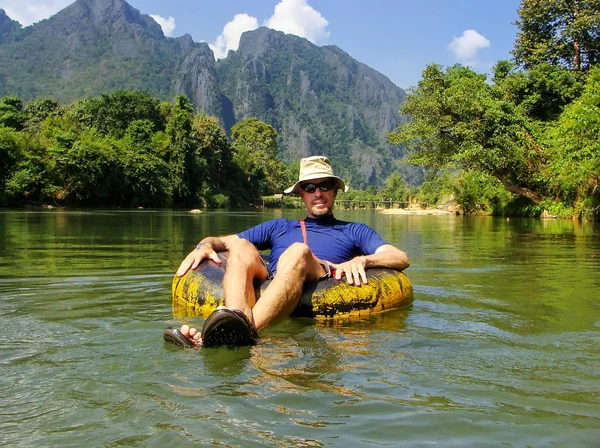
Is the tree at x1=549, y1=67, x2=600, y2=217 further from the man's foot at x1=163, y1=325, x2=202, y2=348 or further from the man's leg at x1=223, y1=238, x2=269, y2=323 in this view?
the man's foot at x1=163, y1=325, x2=202, y2=348

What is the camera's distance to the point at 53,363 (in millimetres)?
3305

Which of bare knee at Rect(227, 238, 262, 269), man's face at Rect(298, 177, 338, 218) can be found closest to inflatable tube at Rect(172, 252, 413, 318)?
bare knee at Rect(227, 238, 262, 269)

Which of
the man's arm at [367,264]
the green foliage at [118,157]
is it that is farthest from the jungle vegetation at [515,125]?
the green foliage at [118,157]

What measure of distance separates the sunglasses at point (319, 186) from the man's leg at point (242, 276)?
2.52 feet

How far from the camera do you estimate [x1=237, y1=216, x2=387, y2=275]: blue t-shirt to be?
5199mm

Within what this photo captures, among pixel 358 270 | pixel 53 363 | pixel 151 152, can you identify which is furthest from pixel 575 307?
pixel 151 152

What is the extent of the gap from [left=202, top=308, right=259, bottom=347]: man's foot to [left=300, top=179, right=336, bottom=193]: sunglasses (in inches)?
69.2

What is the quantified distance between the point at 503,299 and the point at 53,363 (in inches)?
177

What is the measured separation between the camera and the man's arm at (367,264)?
4840mm

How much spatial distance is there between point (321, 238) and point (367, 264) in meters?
0.50

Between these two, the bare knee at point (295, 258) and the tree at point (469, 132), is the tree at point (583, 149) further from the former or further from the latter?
the bare knee at point (295, 258)

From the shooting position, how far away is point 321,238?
523 cm

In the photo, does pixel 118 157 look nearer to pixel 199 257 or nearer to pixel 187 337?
pixel 199 257

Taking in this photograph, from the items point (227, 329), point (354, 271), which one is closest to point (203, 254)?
point (354, 271)
